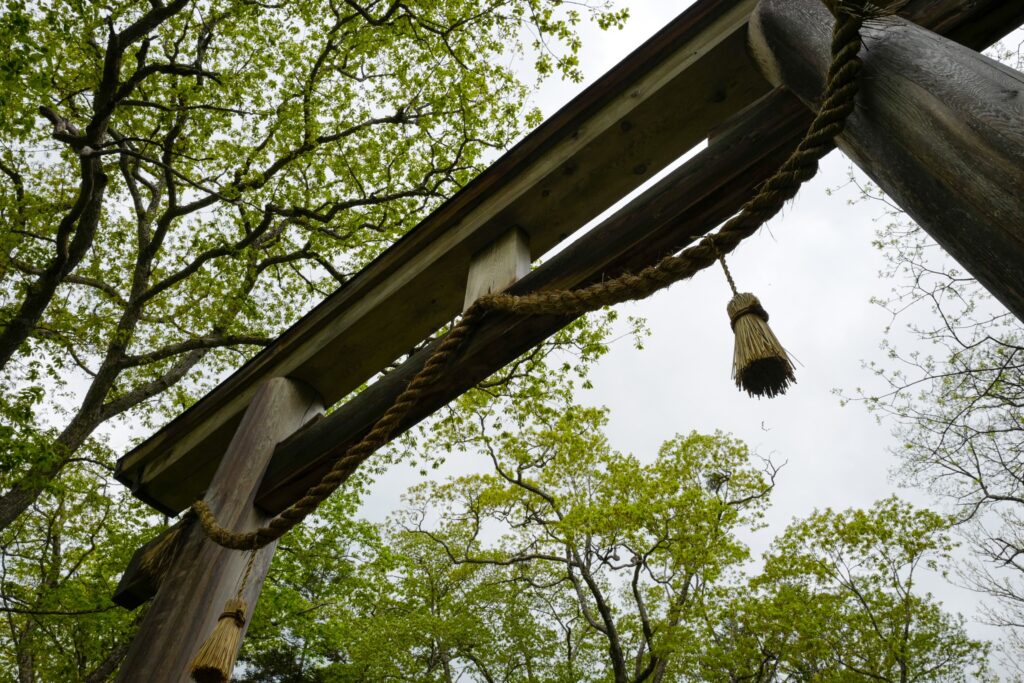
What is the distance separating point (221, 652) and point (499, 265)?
146 cm

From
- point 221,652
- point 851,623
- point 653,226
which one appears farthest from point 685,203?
point 851,623

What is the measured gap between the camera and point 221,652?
1493 millimetres

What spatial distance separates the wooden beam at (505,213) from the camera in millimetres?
1760

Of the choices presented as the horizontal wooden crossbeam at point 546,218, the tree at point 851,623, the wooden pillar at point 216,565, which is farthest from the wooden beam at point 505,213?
the tree at point 851,623

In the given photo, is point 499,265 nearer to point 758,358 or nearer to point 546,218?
point 546,218

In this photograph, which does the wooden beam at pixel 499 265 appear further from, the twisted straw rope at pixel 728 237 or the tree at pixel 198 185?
the tree at pixel 198 185

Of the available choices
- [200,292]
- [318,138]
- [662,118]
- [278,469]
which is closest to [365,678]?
[200,292]

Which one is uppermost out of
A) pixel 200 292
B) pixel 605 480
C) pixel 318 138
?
pixel 318 138

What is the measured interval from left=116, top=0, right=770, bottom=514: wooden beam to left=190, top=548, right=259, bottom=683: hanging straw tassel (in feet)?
3.79

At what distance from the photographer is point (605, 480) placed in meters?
10.8

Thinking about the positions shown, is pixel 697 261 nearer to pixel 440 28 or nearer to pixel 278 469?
pixel 278 469

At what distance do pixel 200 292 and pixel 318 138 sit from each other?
320cm

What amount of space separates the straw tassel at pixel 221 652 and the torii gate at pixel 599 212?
436mm

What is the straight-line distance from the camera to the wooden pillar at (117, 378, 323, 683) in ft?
6.09
